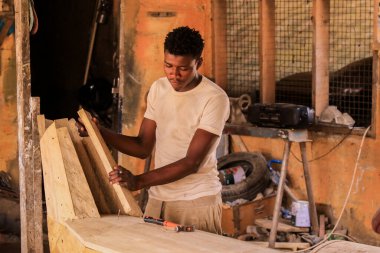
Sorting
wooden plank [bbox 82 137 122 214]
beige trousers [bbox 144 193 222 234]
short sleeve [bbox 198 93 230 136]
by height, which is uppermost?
short sleeve [bbox 198 93 230 136]

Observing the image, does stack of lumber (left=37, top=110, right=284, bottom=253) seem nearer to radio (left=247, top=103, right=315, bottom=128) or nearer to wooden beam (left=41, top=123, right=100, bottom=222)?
wooden beam (left=41, top=123, right=100, bottom=222)

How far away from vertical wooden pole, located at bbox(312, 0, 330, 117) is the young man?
3.14m

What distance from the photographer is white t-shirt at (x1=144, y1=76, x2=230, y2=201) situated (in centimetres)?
436

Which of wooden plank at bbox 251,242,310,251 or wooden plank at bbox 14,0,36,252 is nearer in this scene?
wooden plank at bbox 14,0,36,252

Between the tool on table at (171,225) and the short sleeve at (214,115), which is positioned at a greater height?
the short sleeve at (214,115)

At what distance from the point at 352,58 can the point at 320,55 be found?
1.69m

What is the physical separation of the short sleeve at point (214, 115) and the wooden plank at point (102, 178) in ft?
1.98

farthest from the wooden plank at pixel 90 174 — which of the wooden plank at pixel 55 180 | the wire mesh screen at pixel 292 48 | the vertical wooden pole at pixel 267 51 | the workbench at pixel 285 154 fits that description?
the wire mesh screen at pixel 292 48

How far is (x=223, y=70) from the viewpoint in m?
8.30

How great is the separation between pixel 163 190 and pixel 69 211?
1.99 feet

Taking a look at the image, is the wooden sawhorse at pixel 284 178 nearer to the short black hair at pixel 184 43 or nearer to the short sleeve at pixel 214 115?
the short sleeve at pixel 214 115

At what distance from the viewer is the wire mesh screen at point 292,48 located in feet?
27.8

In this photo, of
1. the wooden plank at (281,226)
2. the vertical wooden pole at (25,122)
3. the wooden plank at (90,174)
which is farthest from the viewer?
the wooden plank at (281,226)

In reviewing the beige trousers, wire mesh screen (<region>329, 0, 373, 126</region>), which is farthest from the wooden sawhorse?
the beige trousers
